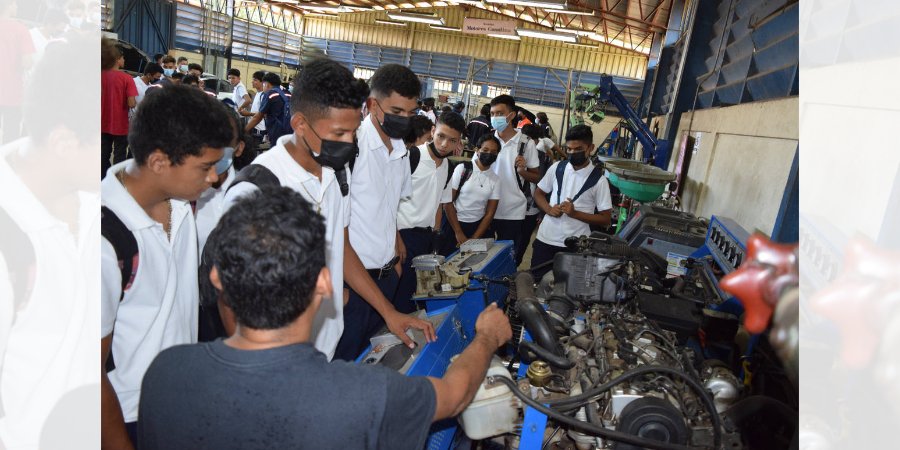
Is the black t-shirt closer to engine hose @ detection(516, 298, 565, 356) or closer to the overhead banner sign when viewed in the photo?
engine hose @ detection(516, 298, 565, 356)

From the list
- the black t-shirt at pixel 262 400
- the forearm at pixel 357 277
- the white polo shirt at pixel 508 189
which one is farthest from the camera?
the white polo shirt at pixel 508 189

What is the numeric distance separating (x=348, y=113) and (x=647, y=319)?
152 cm

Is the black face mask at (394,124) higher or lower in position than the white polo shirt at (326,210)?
higher

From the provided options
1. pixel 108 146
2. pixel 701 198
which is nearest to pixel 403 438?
pixel 701 198

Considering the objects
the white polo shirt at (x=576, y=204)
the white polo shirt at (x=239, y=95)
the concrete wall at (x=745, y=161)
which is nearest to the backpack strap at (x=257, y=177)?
the white polo shirt at (x=576, y=204)

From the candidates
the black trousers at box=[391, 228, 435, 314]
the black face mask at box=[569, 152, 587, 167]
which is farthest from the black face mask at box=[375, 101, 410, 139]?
the black face mask at box=[569, 152, 587, 167]

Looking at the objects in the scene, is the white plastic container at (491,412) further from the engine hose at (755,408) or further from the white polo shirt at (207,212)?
the white polo shirt at (207,212)

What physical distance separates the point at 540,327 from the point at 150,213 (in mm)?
1320

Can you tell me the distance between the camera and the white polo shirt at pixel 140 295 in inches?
47.1

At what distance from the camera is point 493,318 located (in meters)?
1.61

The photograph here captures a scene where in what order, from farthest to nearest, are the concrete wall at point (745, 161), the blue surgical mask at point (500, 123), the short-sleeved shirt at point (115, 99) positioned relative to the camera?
the short-sleeved shirt at point (115, 99)
the blue surgical mask at point (500, 123)
the concrete wall at point (745, 161)

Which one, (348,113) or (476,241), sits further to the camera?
(476,241)

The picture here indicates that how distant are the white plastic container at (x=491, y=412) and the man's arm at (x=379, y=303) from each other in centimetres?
30
